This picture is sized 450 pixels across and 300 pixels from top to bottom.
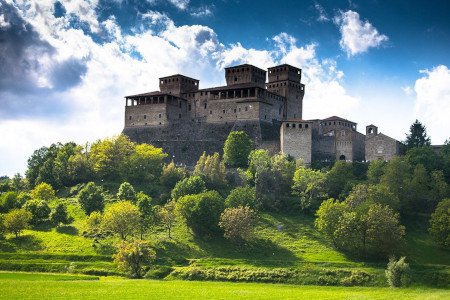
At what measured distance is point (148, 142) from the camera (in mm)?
113938

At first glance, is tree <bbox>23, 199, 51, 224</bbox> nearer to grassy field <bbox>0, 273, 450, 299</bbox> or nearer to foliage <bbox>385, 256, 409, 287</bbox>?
grassy field <bbox>0, 273, 450, 299</bbox>

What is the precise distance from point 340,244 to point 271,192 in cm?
1875

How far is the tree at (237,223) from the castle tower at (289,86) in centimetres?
4301

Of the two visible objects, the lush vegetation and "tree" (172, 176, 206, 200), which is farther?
"tree" (172, 176, 206, 200)

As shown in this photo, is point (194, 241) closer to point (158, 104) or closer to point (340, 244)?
point (340, 244)

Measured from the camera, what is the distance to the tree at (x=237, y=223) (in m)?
73.2

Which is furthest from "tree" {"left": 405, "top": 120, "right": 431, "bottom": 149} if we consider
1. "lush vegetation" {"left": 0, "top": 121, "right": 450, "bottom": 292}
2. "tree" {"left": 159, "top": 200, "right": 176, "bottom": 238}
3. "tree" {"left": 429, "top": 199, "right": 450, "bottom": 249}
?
"tree" {"left": 159, "top": 200, "right": 176, "bottom": 238}

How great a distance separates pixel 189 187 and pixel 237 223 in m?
14.8

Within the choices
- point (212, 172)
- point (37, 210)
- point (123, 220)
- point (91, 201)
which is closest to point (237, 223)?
point (123, 220)

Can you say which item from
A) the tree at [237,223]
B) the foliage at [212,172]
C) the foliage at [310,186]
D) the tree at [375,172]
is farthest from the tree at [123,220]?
the tree at [375,172]

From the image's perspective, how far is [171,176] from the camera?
95.1 m

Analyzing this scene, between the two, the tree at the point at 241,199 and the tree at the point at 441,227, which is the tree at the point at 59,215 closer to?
the tree at the point at 241,199

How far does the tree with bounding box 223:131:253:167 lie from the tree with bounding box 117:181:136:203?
58.9 feet

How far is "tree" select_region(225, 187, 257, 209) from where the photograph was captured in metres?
79.6
